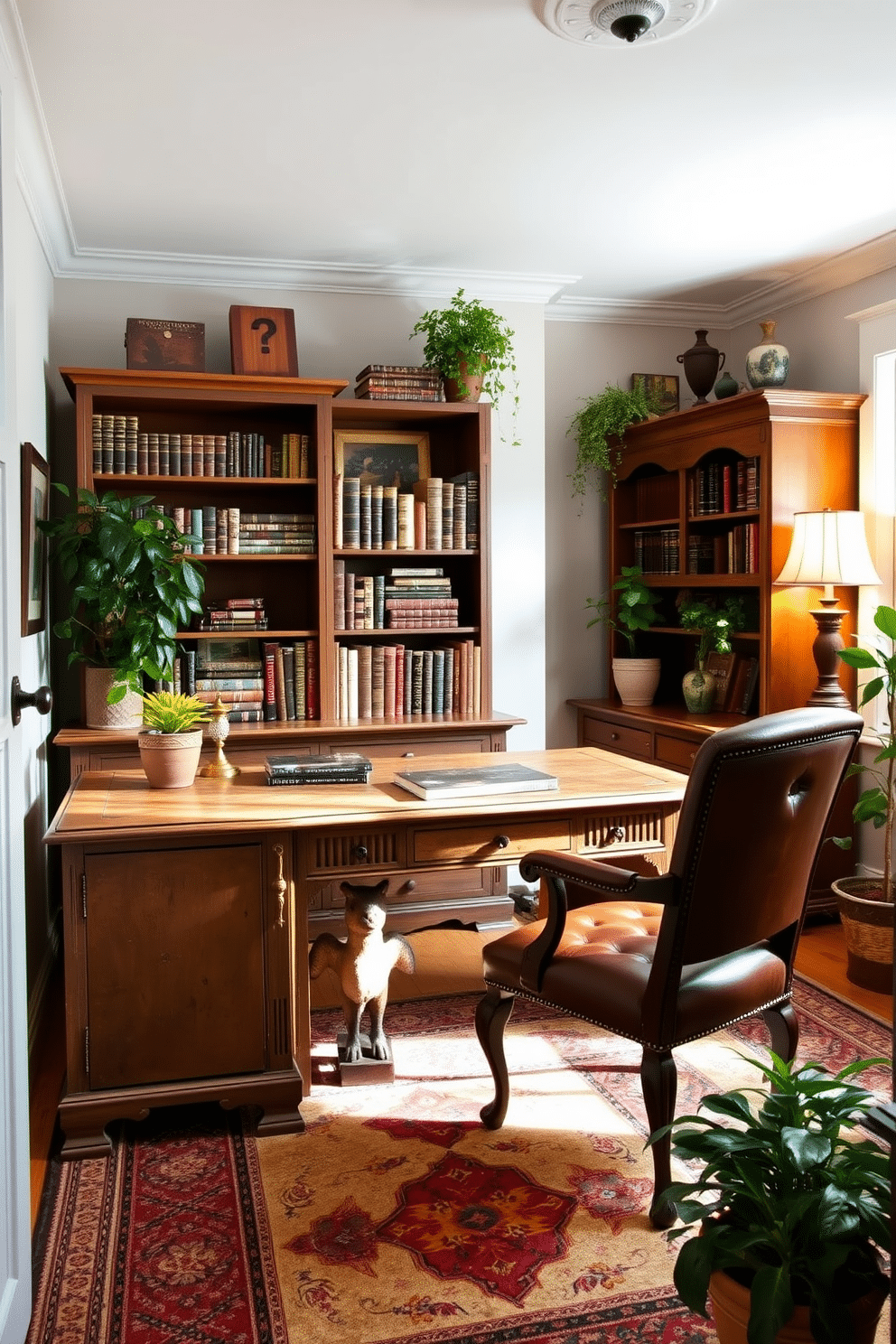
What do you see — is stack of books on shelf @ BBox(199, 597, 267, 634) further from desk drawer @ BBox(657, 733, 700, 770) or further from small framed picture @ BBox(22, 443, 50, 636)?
desk drawer @ BBox(657, 733, 700, 770)

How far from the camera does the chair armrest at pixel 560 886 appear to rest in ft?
7.22

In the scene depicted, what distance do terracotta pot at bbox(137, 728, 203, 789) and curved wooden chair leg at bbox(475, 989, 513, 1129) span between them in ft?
3.18

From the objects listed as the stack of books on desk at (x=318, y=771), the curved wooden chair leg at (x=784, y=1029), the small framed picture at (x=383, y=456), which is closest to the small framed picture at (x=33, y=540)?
the stack of books on desk at (x=318, y=771)

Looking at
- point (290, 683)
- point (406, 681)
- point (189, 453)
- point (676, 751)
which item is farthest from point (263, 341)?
point (676, 751)

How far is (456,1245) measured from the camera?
2.23 metres

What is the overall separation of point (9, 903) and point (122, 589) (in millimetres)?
2198

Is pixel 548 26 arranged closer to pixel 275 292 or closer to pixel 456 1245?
pixel 275 292

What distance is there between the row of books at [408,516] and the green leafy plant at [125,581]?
0.72 meters

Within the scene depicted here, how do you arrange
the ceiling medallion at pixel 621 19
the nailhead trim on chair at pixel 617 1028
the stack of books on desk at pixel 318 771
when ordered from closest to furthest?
the nailhead trim on chair at pixel 617 1028
the ceiling medallion at pixel 621 19
the stack of books on desk at pixel 318 771

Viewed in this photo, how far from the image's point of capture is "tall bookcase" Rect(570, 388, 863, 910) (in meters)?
4.38

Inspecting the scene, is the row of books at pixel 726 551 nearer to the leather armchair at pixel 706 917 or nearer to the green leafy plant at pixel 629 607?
the green leafy plant at pixel 629 607

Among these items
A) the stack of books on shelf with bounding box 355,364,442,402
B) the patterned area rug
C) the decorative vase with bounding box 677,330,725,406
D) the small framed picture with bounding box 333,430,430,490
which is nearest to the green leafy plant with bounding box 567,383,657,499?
the decorative vase with bounding box 677,330,725,406

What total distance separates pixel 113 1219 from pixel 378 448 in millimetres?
3268

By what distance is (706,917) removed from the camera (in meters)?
2.26
